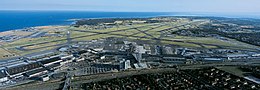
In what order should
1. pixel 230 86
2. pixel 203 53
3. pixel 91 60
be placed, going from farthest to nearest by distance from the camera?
pixel 203 53 → pixel 91 60 → pixel 230 86

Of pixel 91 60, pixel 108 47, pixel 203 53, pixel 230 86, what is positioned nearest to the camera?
pixel 230 86

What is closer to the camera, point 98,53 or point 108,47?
point 98,53

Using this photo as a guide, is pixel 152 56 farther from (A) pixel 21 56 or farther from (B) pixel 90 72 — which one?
(A) pixel 21 56

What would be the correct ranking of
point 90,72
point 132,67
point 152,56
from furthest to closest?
point 152,56 < point 132,67 < point 90,72

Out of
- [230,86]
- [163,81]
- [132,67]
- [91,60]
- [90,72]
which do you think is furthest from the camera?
[91,60]

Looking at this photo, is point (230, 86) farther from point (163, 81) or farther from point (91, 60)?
point (91, 60)

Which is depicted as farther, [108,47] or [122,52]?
[108,47]

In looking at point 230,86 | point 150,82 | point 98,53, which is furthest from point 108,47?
point 230,86

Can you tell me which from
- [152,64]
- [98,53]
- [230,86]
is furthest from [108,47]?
[230,86]

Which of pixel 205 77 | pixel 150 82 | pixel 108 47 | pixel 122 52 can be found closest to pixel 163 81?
pixel 150 82
